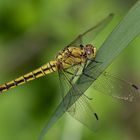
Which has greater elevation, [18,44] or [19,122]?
[18,44]

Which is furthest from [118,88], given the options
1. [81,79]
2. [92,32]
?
[92,32]

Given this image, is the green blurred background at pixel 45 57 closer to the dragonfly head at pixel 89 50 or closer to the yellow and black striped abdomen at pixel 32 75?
the yellow and black striped abdomen at pixel 32 75

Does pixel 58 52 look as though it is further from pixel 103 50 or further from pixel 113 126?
pixel 103 50

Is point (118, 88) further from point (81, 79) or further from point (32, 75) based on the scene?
point (32, 75)

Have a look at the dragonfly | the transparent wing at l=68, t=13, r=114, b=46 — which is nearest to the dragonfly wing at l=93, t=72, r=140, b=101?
the dragonfly

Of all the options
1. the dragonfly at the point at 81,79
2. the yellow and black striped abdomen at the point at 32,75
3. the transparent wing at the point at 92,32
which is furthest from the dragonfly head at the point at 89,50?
the yellow and black striped abdomen at the point at 32,75

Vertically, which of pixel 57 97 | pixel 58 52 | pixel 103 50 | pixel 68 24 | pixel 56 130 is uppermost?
pixel 68 24

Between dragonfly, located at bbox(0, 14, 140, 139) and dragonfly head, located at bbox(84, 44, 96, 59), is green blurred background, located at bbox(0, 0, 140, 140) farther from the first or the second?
dragonfly head, located at bbox(84, 44, 96, 59)

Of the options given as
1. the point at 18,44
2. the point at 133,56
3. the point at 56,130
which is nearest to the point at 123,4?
the point at 133,56
